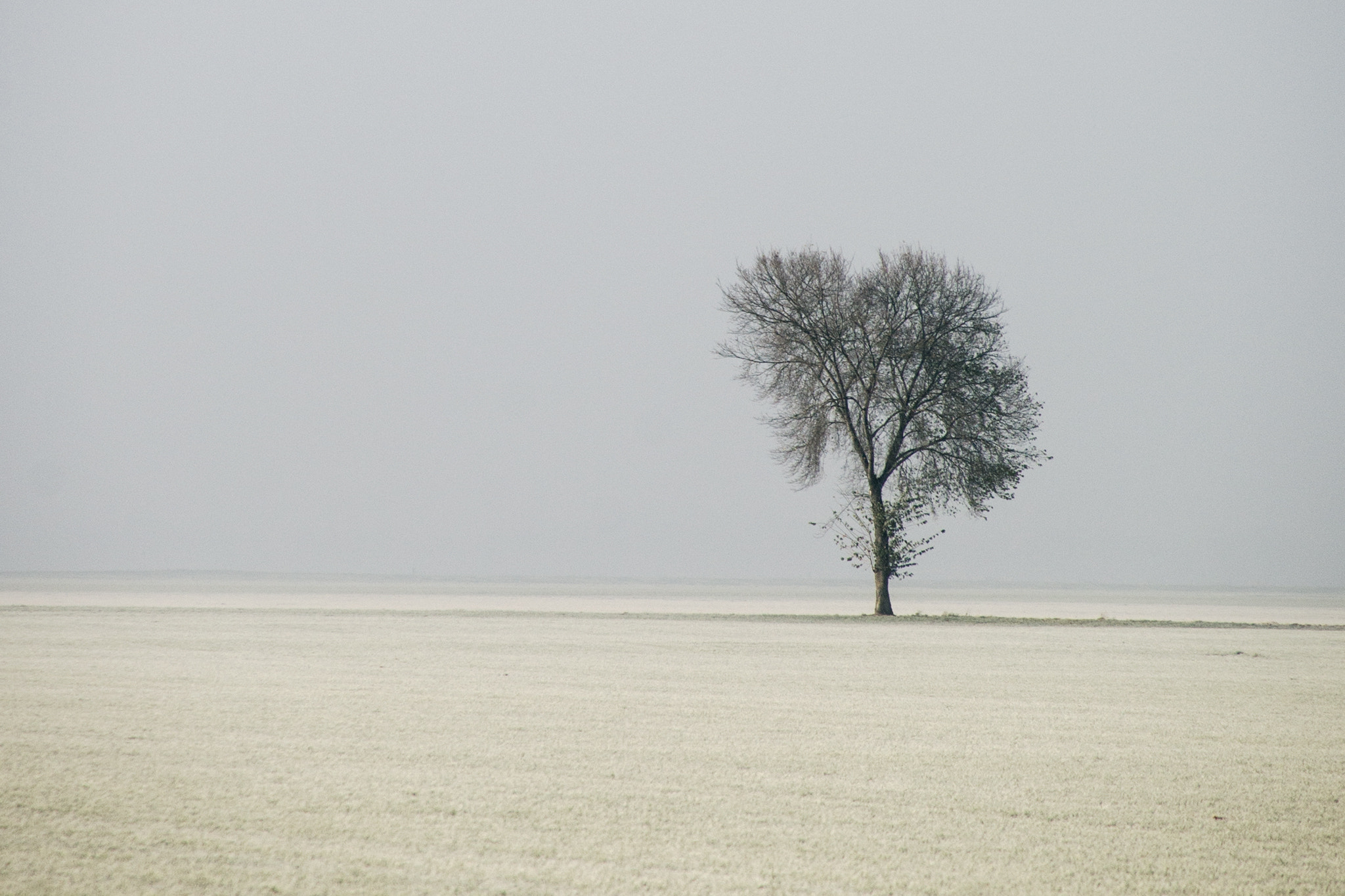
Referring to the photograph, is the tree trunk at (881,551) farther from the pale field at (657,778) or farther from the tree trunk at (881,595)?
the pale field at (657,778)

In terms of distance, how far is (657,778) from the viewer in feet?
29.1

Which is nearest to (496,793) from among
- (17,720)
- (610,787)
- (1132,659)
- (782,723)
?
(610,787)

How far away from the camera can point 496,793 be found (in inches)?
325

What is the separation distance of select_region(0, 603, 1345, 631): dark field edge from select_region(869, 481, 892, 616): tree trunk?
1.20 meters

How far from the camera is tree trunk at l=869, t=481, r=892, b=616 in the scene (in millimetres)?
37062

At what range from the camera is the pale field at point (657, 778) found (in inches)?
256

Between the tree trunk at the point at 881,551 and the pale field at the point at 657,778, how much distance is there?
1861 cm

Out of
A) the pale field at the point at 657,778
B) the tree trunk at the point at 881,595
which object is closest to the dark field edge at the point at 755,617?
the tree trunk at the point at 881,595

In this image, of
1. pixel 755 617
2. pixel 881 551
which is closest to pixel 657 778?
pixel 755 617

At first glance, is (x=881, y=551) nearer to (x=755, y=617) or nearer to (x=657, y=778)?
(x=755, y=617)

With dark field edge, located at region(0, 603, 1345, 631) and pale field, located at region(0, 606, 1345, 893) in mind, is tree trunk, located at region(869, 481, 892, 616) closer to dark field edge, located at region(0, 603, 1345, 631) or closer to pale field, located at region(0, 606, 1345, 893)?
dark field edge, located at region(0, 603, 1345, 631)

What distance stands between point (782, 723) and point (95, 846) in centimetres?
684

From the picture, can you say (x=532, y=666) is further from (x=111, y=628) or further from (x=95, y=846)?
(x=111, y=628)

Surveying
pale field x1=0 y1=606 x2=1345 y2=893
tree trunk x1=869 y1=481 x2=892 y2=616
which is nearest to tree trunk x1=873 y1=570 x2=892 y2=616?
tree trunk x1=869 y1=481 x2=892 y2=616
